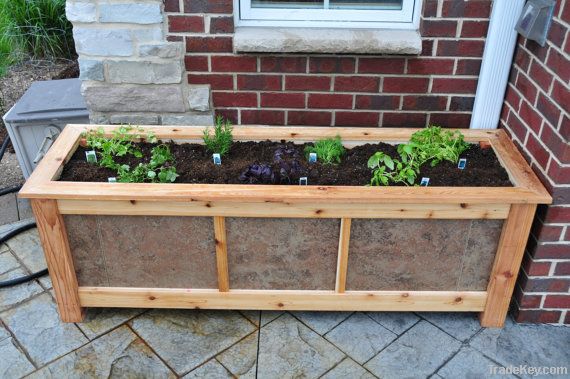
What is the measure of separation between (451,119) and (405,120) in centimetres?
24

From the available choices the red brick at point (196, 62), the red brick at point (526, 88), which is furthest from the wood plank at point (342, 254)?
the red brick at point (196, 62)

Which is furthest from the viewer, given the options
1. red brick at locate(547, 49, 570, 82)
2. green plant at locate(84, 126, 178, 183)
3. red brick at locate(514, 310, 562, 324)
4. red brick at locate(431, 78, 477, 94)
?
red brick at locate(431, 78, 477, 94)

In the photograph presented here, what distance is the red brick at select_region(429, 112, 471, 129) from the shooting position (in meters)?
2.92

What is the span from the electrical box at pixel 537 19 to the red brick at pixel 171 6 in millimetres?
1583

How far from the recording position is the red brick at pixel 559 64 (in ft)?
7.04

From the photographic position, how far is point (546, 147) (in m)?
→ 2.33

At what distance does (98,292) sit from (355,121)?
1.55 m

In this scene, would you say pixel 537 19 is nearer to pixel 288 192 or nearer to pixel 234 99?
pixel 288 192

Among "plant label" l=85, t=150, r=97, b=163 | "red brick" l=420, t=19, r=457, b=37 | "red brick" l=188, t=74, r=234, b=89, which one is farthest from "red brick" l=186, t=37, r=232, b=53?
"red brick" l=420, t=19, r=457, b=37

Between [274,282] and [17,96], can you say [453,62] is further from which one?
[17,96]

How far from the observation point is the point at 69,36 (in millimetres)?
5129

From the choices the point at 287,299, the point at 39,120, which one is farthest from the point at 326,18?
the point at 39,120

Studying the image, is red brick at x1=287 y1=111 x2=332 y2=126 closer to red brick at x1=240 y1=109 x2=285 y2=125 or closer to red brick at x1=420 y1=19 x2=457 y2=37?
red brick at x1=240 y1=109 x2=285 y2=125

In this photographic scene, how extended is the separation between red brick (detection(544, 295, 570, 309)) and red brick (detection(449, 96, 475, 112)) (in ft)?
3.32
